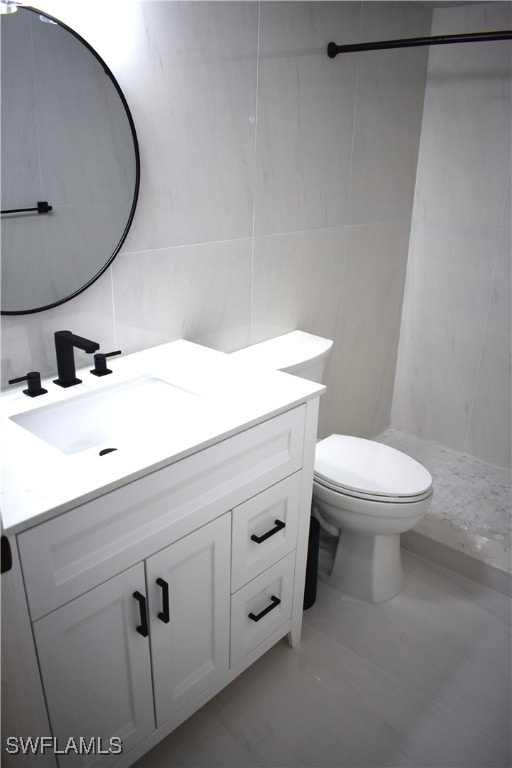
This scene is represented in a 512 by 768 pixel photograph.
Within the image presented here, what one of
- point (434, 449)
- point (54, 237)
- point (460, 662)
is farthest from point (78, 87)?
point (434, 449)

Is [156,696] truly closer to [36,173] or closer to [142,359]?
[142,359]

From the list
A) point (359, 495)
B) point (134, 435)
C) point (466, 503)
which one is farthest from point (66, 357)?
point (466, 503)

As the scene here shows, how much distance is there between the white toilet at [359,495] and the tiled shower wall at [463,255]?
0.87 metres

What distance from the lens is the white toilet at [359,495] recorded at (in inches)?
76.4

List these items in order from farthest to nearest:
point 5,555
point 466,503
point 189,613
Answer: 1. point 466,503
2. point 189,613
3. point 5,555

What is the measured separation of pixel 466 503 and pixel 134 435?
1589mm

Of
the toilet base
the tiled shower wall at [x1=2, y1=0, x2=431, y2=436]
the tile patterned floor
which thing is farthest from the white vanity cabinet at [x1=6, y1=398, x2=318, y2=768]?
the tiled shower wall at [x1=2, y1=0, x2=431, y2=436]

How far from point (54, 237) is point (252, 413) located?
631 millimetres

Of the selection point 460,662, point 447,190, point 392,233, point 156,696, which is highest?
point 447,190

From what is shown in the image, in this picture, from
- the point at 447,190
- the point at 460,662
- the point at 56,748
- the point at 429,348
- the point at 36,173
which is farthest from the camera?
the point at 429,348

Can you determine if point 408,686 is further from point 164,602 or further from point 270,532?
point 164,602

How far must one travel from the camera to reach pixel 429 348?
9.64 feet

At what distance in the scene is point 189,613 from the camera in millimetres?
1433

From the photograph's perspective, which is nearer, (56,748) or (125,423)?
(56,748)
